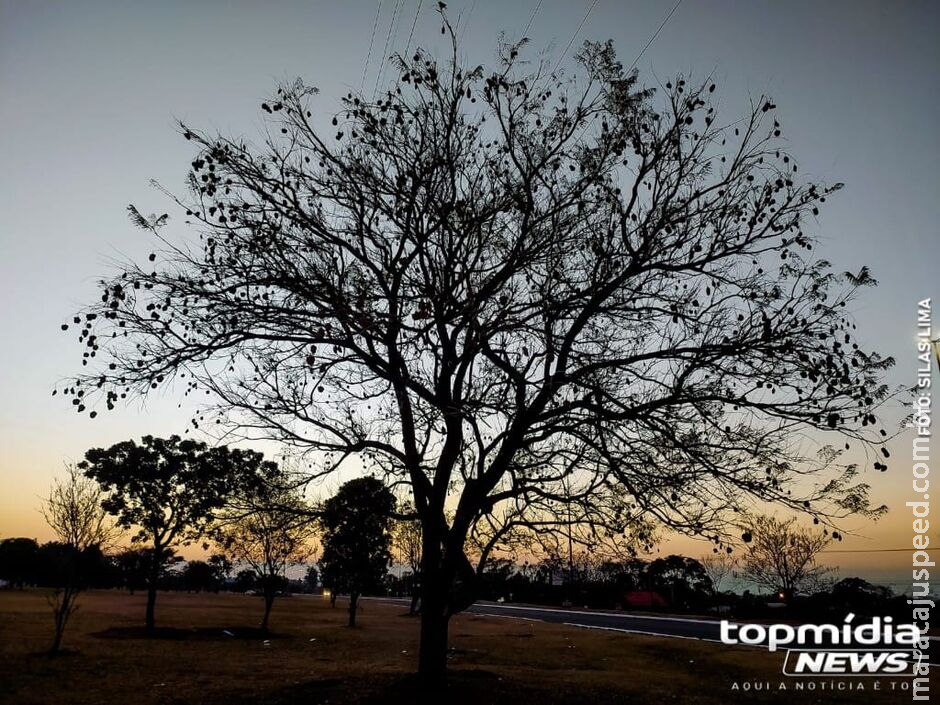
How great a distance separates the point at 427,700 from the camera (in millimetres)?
9438

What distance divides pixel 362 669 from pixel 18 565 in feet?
294

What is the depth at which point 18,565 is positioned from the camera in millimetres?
77562

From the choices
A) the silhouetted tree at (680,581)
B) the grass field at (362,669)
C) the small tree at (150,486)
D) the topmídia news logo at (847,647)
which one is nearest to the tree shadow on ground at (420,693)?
the grass field at (362,669)

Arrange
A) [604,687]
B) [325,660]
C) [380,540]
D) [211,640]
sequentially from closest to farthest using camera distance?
[604,687] → [325,660] → [211,640] → [380,540]

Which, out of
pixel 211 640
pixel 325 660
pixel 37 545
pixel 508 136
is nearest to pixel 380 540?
pixel 211 640

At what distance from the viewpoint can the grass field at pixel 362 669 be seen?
1108cm

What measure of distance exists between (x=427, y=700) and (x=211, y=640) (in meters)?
20.9

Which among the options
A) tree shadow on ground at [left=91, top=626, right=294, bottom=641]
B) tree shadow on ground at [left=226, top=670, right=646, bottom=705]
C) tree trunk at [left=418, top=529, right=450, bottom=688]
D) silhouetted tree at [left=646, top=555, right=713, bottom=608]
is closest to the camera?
tree shadow on ground at [left=226, top=670, right=646, bottom=705]

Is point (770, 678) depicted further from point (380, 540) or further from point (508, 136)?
point (380, 540)

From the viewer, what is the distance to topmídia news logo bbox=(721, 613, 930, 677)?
51.0 ft

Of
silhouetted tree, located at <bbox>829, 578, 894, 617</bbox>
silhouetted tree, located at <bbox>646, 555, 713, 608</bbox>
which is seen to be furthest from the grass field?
silhouetted tree, located at <bbox>646, 555, 713, 608</bbox>

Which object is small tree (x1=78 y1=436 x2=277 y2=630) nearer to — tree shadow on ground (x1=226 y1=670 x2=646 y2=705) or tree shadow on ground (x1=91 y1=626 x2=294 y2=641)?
tree shadow on ground (x1=91 y1=626 x2=294 y2=641)

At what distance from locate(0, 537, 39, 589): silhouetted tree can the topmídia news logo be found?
91.0 m

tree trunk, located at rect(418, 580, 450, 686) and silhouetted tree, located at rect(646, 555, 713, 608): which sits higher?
tree trunk, located at rect(418, 580, 450, 686)
